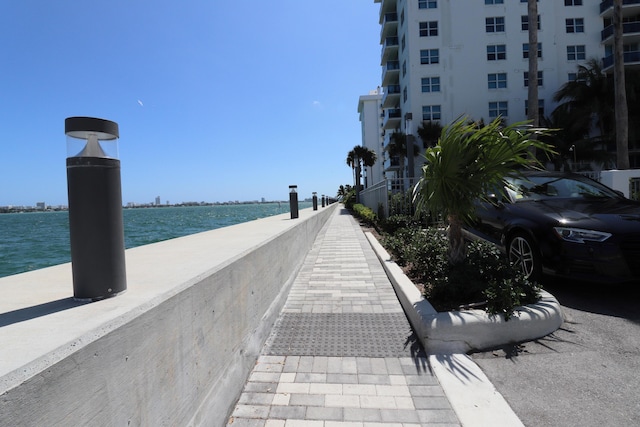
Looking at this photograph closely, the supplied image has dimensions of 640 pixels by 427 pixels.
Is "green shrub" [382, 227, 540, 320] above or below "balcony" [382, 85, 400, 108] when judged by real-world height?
below

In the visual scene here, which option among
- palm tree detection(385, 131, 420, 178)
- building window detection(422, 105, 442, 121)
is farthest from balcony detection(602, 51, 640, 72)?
palm tree detection(385, 131, 420, 178)

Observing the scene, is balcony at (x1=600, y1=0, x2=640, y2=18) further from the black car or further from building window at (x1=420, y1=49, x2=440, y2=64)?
the black car

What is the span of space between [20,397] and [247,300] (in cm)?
243

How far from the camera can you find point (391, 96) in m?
46.9

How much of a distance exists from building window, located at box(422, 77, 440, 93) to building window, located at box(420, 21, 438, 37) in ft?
15.0

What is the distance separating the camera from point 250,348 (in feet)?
11.3

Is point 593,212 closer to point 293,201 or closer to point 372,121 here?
point 293,201

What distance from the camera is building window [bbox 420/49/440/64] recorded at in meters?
38.3

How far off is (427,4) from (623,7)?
18975mm

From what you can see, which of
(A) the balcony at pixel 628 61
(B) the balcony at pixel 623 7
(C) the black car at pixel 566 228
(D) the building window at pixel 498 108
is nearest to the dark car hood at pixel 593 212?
(C) the black car at pixel 566 228

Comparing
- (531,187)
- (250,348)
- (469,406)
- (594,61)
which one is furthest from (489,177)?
(594,61)

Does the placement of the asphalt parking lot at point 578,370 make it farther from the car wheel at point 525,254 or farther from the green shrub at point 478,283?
the car wheel at point 525,254

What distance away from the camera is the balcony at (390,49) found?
45.6 metres

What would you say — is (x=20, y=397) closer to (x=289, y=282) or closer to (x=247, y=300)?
(x=247, y=300)
